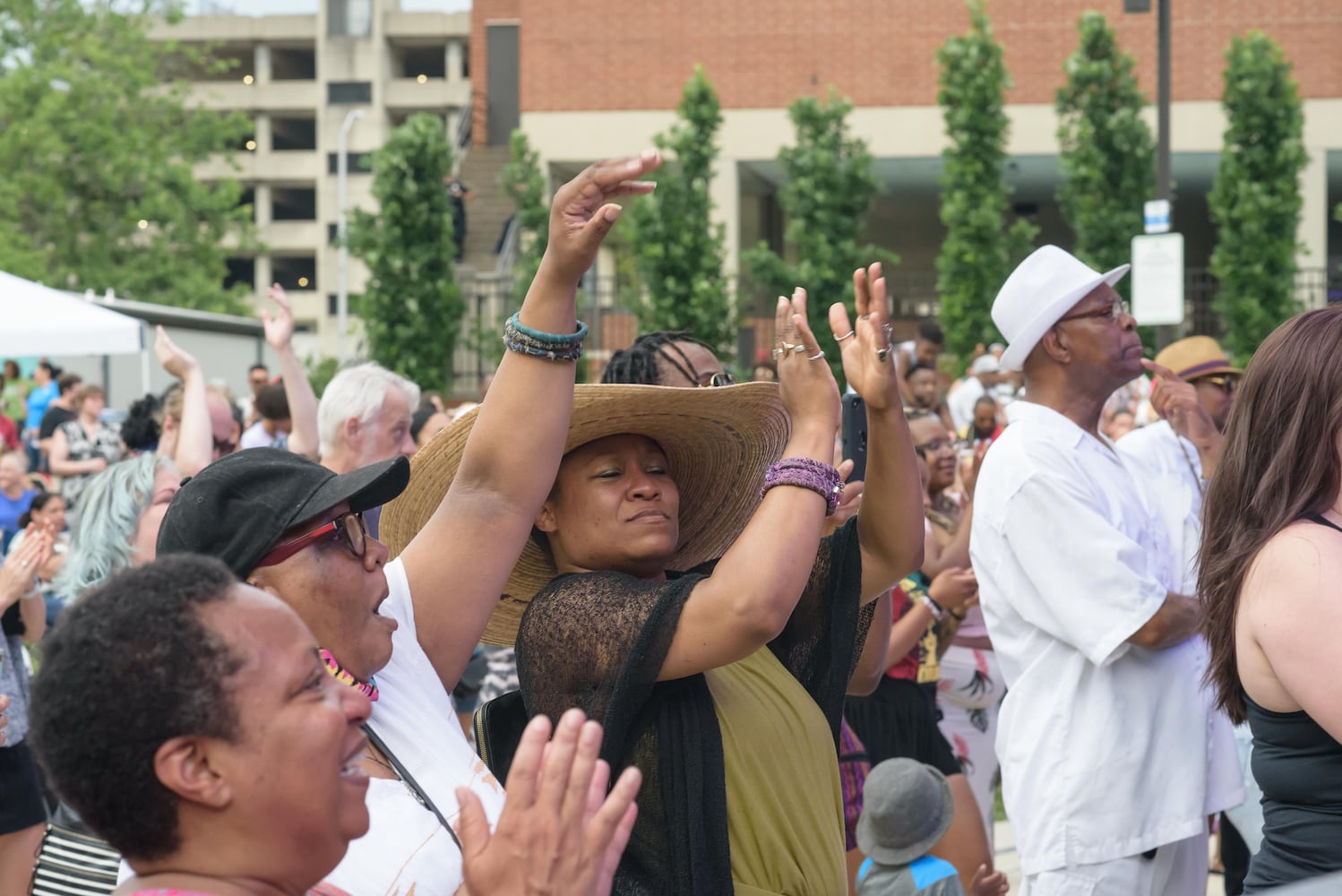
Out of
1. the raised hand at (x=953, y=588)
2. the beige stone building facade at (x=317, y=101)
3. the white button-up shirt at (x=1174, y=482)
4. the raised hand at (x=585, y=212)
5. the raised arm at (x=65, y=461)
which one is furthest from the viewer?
the beige stone building facade at (x=317, y=101)

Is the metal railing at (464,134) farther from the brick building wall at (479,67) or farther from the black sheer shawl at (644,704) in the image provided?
the black sheer shawl at (644,704)

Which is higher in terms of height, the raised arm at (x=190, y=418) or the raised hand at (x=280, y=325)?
the raised hand at (x=280, y=325)

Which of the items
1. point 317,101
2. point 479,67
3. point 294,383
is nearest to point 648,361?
point 294,383

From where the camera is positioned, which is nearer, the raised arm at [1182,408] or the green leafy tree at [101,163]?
the raised arm at [1182,408]

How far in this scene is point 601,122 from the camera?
82.6ft

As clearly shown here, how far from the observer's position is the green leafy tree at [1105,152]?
20.1m

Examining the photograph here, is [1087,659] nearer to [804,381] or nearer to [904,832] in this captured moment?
[904,832]

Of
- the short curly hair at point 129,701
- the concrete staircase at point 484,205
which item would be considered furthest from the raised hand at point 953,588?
the concrete staircase at point 484,205

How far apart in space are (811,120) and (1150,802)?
1639cm

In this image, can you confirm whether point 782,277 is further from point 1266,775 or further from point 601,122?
point 1266,775

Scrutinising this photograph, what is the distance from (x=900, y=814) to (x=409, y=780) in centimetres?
237

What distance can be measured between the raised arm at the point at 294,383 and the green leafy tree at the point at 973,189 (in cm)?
1347

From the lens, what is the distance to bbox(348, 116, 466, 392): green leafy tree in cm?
1872

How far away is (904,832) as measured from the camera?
4398 mm
